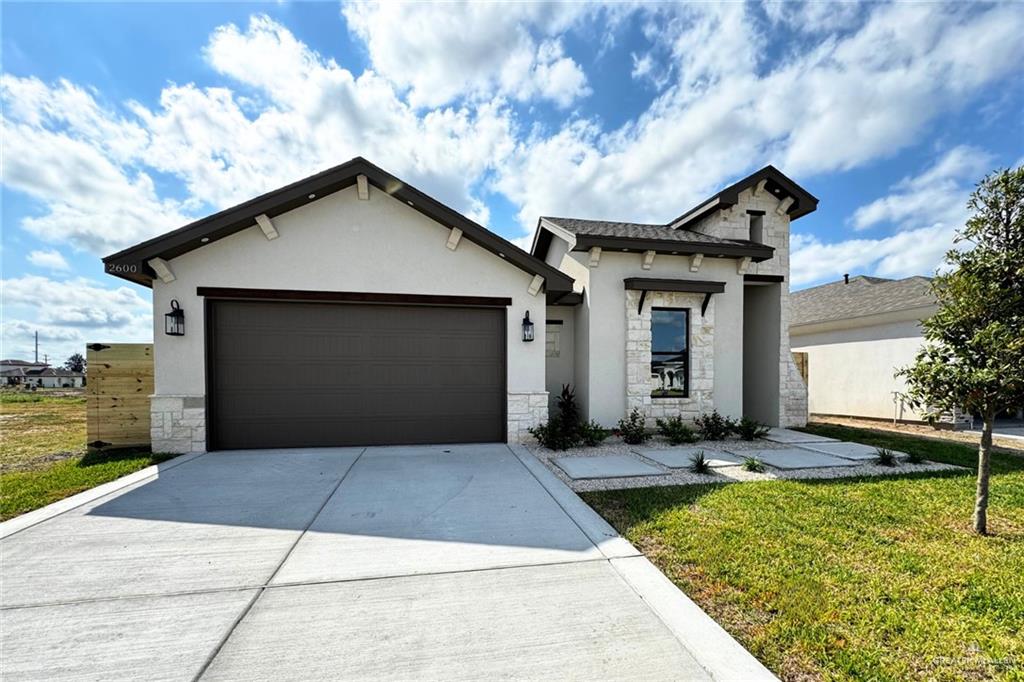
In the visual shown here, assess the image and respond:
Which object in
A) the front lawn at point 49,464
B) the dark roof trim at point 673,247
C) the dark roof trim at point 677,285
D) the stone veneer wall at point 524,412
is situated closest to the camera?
the front lawn at point 49,464

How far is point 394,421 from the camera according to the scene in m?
7.67

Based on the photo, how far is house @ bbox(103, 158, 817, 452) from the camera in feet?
23.0

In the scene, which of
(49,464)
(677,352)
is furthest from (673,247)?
(49,464)

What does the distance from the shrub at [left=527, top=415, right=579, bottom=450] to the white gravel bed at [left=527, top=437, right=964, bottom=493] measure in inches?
5.6

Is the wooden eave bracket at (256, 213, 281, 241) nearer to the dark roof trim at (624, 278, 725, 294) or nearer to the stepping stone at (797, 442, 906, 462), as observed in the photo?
the dark roof trim at (624, 278, 725, 294)

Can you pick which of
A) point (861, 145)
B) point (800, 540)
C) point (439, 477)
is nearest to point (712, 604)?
point (800, 540)

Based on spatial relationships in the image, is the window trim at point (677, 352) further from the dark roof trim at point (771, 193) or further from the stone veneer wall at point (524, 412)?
the dark roof trim at point (771, 193)

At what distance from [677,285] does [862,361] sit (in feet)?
29.3

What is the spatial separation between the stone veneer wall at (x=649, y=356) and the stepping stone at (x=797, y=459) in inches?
69.9

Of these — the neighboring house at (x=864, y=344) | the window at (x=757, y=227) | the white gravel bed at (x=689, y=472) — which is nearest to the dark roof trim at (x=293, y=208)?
the white gravel bed at (x=689, y=472)

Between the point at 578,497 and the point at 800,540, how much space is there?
2.26m

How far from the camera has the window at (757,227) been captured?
10289mm

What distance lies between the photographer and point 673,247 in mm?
8672

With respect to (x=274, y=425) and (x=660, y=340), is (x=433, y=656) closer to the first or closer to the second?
(x=274, y=425)
